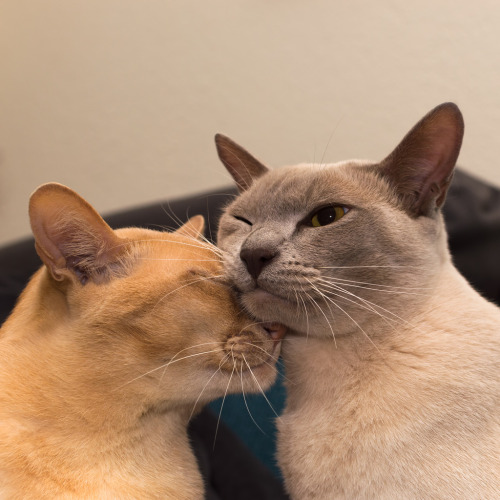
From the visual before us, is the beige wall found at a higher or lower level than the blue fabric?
higher

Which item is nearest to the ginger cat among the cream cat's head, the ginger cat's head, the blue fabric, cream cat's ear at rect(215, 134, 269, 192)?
the ginger cat's head

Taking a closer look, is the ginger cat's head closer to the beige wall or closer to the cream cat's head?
the cream cat's head

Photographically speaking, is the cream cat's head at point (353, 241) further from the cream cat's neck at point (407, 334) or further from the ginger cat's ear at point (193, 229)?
the ginger cat's ear at point (193, 229)

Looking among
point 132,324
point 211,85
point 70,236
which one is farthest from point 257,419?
point 211,85

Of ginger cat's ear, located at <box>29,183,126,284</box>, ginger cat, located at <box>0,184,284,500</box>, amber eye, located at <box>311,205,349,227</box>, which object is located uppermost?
amber eye, located at <box>311,205,349,227</box>

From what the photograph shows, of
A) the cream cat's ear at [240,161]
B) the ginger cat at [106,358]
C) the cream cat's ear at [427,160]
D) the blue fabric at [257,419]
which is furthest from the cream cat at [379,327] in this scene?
the blue fabric at [257,419]

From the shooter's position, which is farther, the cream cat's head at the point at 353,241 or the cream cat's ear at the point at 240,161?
the cream cat's ear at the point at 240,161

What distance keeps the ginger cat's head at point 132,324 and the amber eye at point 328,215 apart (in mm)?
221

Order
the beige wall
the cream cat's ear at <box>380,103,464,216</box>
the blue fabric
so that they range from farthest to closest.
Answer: the beige wall → the blue fabric → the cream cat's ear at <box>380,103,464,216</box>

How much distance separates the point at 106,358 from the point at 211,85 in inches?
75.5

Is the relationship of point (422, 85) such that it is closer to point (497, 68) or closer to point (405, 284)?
point (497, 68)

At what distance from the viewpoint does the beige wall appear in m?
2.13

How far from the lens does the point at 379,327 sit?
1021 mm

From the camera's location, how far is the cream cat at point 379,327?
2.96 ft
